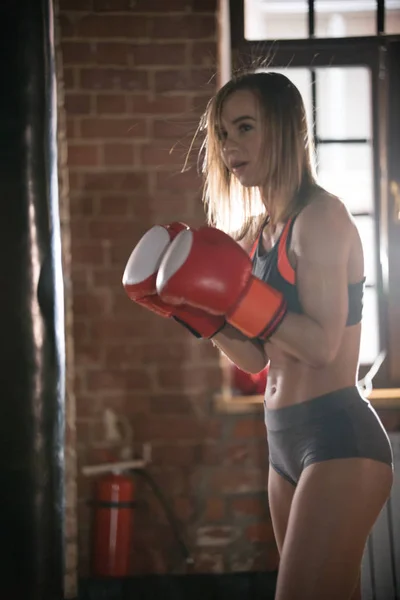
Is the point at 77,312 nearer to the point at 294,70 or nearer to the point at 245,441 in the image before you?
the point at 245,441

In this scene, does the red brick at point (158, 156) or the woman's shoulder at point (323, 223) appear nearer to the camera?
the woman's shoulder at point (323, 223)

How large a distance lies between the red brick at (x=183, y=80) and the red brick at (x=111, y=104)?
0.35ft

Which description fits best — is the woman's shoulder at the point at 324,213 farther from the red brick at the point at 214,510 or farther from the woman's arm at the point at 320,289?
the red brick at the point at 214,510

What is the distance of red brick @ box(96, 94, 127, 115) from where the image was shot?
2244mm

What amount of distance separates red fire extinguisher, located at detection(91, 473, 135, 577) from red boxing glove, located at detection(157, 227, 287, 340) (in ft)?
3.56

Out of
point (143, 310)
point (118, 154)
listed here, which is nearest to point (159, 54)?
point (118, 154)

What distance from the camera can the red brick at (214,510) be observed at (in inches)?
90.7

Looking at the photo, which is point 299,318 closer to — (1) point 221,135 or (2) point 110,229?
(1) point 221,135

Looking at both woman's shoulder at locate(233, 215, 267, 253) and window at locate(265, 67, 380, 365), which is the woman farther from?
window at locate(265, 67, 380, 365)

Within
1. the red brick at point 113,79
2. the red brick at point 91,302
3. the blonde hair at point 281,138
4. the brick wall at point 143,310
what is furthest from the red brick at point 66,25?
the blonde hair at point 281,138

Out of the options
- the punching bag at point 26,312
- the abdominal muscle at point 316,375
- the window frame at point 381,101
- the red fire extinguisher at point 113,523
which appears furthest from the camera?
the window frame at point 381,101

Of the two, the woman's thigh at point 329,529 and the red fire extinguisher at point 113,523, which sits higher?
the woman's thigh at point 329,529

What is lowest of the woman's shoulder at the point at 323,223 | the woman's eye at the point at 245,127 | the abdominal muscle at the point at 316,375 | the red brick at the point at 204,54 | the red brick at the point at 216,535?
the red brick at the point at 216,535

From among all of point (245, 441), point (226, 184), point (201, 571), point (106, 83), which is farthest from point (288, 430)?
point (106, 83)
